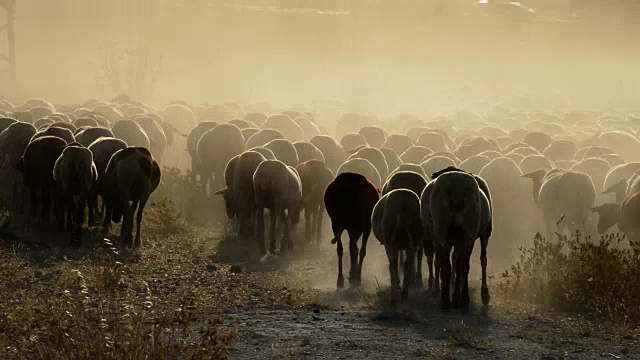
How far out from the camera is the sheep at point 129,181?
50.9ft

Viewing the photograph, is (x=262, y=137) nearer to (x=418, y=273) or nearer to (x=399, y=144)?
(x=399, y=144)

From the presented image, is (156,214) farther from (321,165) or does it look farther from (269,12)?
(269,12)

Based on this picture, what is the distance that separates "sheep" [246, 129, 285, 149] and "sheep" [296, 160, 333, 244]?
3.68 meters

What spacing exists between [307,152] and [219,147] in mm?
2302

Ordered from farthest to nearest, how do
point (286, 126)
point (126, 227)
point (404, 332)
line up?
point (286, 126) → point (126, 227) → point (404, 332)

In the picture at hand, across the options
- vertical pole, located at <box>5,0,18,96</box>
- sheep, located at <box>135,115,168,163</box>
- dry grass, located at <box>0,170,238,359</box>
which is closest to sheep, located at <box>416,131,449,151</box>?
sheep, located at <box>135,115,168,163</box>

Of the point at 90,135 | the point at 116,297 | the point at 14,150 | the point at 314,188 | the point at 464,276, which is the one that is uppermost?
the point at 90,135

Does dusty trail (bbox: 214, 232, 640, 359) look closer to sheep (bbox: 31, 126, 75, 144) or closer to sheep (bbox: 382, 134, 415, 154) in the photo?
sheep (bbox: 31, 126, 75, 144)

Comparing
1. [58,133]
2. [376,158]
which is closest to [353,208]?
[376,158]

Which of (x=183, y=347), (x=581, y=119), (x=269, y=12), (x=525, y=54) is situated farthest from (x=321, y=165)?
(x=269, y=12)

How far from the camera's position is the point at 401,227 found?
39.6 ft

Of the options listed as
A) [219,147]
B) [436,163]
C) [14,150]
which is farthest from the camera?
[219,147]

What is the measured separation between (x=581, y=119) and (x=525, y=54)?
57.6 meters

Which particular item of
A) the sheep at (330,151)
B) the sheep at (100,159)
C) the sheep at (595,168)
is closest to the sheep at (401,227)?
the sheep at (100,159)
